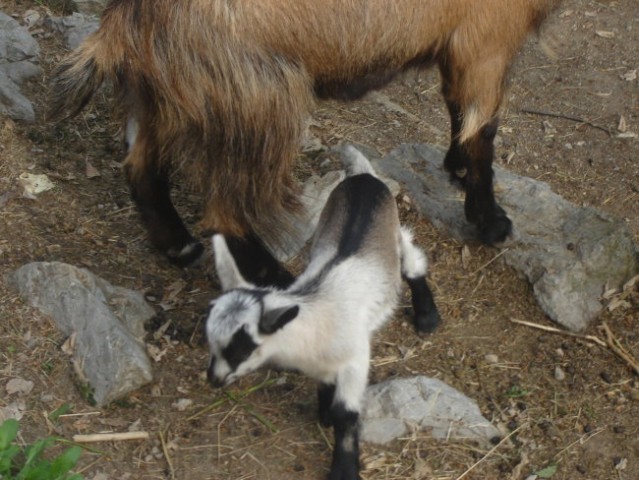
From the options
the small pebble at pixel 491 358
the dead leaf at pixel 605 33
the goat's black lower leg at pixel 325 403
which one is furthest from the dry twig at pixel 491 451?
the dead leaf at pixel 605 33

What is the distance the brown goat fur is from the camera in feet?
11.9

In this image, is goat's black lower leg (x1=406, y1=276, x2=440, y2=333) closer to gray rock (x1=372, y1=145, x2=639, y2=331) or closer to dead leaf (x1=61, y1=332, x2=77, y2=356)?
gray rock (x1=372, y1=145, x2=639, y2=331)

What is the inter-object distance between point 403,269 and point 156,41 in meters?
1.53

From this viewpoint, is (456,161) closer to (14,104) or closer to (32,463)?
(14,104)

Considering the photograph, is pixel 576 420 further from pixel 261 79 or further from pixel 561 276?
pixel 261 79

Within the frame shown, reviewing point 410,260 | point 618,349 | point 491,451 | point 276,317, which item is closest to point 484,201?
point 410,260

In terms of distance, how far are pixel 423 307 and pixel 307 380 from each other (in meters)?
0.68

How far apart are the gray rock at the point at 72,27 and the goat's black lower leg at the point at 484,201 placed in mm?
2648

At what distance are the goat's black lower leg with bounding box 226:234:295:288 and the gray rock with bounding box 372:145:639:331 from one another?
115cm

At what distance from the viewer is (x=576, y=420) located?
405cm

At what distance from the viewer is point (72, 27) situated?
5.96 metres

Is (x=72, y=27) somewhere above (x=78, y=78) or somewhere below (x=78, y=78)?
below

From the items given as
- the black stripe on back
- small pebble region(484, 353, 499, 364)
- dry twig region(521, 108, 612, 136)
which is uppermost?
the black stripe on back

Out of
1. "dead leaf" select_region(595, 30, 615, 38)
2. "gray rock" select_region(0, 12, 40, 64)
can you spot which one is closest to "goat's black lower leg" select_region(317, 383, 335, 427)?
"gray rock" select_region(0, 12, 40, 64)
